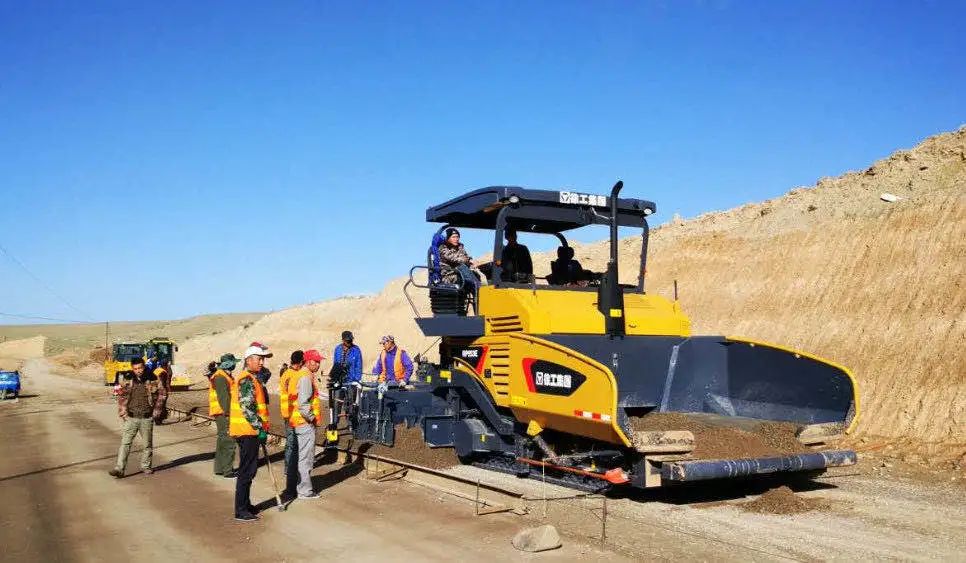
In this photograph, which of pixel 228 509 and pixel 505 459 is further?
pixel 505 459

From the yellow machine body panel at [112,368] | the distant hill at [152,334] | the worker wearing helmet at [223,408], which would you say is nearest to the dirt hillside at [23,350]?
the distant hill at [152,334]

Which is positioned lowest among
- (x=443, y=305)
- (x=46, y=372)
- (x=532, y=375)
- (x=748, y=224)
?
(x=46, y=372)

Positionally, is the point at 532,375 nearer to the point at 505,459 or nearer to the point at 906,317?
the point at 505,459

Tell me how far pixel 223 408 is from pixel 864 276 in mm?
14244

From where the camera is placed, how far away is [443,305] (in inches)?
385

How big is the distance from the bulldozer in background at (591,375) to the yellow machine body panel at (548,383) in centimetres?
2

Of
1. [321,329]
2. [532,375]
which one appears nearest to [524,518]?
[532,375]

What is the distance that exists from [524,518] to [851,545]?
2.73 meters

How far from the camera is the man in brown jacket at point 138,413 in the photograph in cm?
1032

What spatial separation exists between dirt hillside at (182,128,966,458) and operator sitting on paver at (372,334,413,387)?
286cm

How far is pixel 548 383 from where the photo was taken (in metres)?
7.68

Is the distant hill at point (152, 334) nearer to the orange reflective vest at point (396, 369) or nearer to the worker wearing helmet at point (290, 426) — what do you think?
the orange reflective vest at point (396, 369)

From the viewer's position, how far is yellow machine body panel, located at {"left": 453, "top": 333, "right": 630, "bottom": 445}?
22.7 ft

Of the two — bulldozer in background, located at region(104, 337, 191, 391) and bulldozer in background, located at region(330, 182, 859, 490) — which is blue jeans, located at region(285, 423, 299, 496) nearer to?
bulldozer in background, located at region(330, 182, 859, 490)
